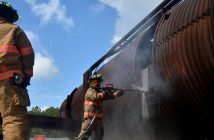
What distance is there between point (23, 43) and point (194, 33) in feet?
6.69

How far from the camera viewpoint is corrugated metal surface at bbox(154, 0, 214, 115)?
4.46m

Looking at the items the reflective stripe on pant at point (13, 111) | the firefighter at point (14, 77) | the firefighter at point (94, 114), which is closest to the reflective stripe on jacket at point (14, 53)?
the firefighter at point (14, 77)

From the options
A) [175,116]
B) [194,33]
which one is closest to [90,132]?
[175,116]

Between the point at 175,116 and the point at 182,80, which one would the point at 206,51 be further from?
the point at 175,116

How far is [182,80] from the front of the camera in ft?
16.3

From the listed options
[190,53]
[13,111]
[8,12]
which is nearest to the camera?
[13,111]

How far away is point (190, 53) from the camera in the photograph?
472 centimetres

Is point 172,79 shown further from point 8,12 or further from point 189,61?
point 8,12

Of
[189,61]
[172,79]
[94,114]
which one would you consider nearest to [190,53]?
[189,61]

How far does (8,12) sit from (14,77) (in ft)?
2.53

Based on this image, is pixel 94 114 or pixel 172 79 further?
pixel 94 114

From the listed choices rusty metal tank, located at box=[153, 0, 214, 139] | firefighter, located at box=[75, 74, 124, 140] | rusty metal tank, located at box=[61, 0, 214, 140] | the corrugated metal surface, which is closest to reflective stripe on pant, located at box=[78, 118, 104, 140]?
firefighter, located at box=[75, 74, 124, 140]

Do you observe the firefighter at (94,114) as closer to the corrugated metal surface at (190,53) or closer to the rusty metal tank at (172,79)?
the rusty metal tank at (172,79)

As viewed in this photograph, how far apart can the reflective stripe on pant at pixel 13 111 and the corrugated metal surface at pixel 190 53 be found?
6.69 ft
